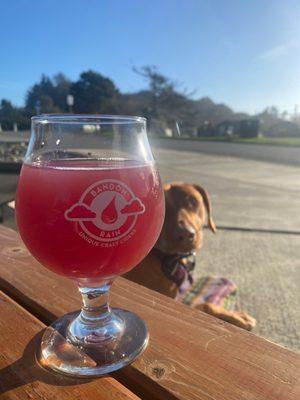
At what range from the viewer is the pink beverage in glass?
0.74 meters

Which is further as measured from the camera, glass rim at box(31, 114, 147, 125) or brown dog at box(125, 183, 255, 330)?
brown dog at box(125, 183, 255, 330)

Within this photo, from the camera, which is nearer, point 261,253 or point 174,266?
point 174,266

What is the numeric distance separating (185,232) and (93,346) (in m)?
1.66

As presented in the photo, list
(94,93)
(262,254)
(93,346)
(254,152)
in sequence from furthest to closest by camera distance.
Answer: (94,93) → (254,152) → (262,254) → (93,346)

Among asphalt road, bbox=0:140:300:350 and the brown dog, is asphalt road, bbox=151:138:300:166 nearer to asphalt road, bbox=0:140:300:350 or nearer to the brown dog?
asphalt road, bbox=0:140:300:350

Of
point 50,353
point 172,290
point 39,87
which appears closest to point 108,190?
point 50,353

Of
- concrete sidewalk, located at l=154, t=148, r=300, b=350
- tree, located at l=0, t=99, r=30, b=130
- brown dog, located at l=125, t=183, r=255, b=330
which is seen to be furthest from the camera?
tree, located at l=0, t=99, r=30, b=130

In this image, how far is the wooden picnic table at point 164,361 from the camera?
703 millimetres

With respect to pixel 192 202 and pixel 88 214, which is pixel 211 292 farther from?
pixel 88 214

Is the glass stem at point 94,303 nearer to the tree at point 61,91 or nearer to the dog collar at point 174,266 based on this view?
the dog collar at point 174,266

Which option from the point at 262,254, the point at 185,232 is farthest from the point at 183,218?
the point at 262,254

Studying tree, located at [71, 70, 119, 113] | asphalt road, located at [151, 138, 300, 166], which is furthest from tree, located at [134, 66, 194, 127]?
asphalt road, located at [151, 138, 300, 166]

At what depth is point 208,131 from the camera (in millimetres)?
50719

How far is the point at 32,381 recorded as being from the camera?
73 centimetres
